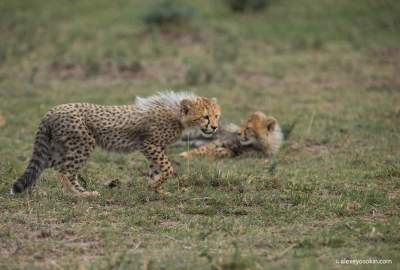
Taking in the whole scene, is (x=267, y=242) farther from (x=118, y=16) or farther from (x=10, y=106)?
(x=118, y=16)

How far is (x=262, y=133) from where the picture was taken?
859cm

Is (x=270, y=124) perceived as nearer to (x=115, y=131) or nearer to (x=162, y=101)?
(x=162, y=101)

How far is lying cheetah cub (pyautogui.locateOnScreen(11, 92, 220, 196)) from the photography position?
6324mm

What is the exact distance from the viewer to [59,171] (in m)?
6.45

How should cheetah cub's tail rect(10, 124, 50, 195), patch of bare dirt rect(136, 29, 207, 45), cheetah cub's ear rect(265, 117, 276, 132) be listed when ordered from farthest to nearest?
patch of bare dirt rect(136, 29, 207, 45), cheetah cub's ear rect(265, 117, 276, 132), cheetah cub's tail rect(10, 124, 50, 195)

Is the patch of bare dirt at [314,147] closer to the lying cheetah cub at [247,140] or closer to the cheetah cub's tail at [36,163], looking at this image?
the lying cheetah cub at [247,140]

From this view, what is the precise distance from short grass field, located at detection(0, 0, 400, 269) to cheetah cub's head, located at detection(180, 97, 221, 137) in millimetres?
478

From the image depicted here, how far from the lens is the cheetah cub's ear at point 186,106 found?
6.68 metres

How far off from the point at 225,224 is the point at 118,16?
11.1 metres

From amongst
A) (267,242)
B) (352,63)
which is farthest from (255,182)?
(352,63)

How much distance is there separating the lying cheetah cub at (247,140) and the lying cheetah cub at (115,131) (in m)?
1.57

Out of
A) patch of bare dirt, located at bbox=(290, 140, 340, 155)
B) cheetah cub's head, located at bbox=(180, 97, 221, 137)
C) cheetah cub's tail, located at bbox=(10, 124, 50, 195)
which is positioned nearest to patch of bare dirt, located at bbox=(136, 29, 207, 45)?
patch of bare dirt, located at bbox=(290, 140, 340, 155)

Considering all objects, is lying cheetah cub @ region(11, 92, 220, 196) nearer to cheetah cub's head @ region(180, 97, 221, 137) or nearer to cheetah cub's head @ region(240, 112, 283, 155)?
cheetah cub's head @ region(180, 97, 221, 137)

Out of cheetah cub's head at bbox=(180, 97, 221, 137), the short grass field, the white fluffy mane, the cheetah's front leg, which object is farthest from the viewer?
the white fluffy mane
